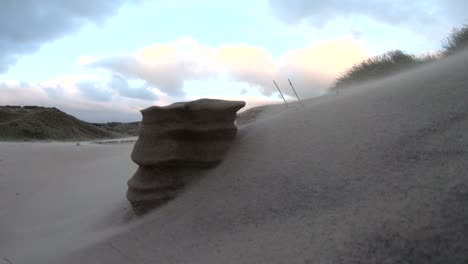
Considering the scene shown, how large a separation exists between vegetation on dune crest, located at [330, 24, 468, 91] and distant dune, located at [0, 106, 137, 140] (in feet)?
35.5

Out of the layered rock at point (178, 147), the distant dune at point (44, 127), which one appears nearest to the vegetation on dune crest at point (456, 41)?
the layered rock at point (178, 147)

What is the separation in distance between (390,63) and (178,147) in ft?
11.3

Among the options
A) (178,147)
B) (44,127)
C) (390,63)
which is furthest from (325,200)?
(44,127)

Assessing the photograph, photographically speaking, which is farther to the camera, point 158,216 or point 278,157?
point 158,216

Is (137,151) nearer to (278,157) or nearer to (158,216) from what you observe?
(158,216)

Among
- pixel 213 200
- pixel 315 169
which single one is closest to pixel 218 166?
pixel 213 200

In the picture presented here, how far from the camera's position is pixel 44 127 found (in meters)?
12.9

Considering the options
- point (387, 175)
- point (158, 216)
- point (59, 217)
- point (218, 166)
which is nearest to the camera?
point (387, 175)

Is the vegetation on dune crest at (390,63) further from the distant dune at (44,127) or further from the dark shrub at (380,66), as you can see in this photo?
the distant dune at (44,127)

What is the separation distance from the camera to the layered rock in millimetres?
2637

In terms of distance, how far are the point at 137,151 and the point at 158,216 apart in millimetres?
633

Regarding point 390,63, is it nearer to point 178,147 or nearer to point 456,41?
point 456,41

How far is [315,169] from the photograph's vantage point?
73.0 inches

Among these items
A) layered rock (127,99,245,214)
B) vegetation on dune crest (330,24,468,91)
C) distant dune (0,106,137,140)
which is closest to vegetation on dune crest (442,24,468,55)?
vegetation on dune crest (330,24,468,91)
